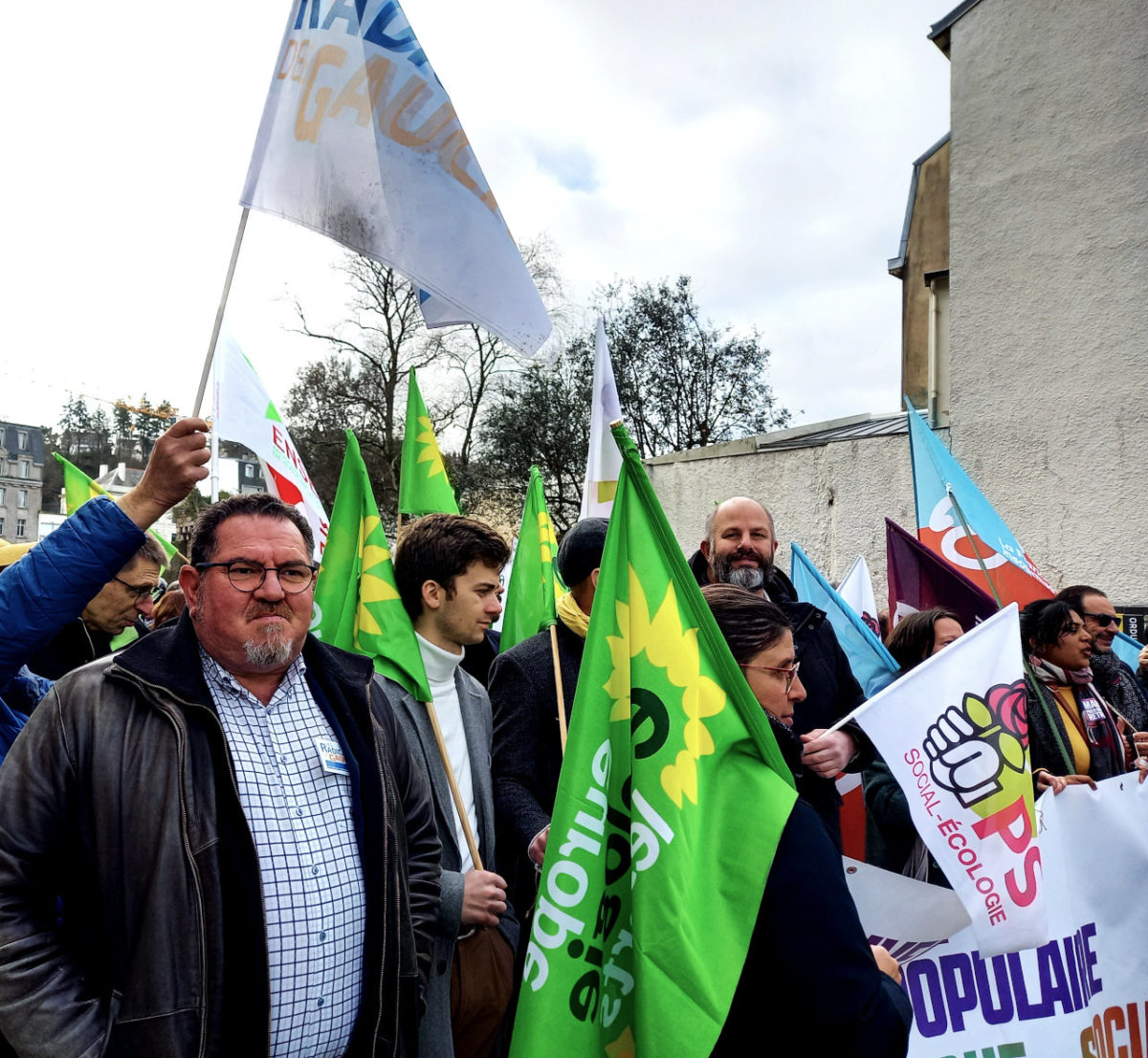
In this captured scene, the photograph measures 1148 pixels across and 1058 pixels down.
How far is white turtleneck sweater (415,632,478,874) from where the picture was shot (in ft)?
9.44

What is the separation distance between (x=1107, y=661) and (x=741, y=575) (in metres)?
2.17

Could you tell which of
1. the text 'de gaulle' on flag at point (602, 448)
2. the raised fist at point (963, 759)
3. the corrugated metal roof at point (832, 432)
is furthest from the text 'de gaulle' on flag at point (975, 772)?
the corrugated metal roof at point (832, 432)

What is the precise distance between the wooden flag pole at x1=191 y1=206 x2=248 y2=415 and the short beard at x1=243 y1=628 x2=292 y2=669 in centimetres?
61

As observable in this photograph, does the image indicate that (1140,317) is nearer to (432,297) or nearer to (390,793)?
(432,297)

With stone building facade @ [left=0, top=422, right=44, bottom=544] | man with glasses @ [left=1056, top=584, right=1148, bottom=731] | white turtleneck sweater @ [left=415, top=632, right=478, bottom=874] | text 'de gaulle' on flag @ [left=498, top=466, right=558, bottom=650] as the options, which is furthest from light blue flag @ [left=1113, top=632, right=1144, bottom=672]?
stone building facade @ [left=0, top=422, right=44, bottom=544]

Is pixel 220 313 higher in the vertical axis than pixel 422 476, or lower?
lower

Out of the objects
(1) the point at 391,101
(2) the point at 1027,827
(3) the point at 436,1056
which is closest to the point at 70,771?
(3) the point at 436,1056

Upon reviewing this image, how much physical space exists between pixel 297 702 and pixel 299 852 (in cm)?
33

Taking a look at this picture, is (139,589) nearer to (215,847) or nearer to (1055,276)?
(215,847)

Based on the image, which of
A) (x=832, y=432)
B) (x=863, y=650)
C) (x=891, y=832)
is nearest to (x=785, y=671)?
(x=891, y=832)

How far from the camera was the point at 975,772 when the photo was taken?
282cm

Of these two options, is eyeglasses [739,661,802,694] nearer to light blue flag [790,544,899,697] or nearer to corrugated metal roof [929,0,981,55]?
light blue flag [790,544,899,697]

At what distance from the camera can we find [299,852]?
1.97 meters

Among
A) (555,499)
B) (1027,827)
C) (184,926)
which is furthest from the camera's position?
(555,499)
